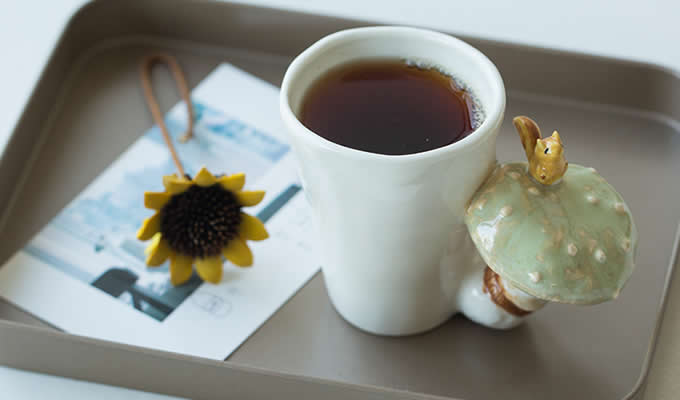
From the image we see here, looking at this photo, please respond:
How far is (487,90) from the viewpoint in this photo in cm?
53

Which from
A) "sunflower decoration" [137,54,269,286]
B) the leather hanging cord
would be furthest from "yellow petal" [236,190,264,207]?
the leather hanging cord

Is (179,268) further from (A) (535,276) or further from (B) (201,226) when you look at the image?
(A) (535,276)

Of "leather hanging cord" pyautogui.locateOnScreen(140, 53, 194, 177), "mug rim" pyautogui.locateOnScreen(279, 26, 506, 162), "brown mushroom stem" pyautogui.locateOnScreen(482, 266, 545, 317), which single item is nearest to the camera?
"mug rim" pyautogui.locateOnScreen(279, 26, 506, 162)

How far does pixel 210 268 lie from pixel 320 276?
10cm

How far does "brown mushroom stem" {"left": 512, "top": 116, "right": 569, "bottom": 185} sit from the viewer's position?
50 centimetres

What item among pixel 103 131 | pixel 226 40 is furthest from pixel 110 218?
pixel 226 40

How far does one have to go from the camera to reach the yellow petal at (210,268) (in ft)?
2.19

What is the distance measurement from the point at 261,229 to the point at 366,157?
21cm

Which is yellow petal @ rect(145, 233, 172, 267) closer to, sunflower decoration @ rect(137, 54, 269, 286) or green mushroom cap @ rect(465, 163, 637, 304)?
sunflower decoration @ rect(137, 54, 269, 286)

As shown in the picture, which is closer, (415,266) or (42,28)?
(415,266)

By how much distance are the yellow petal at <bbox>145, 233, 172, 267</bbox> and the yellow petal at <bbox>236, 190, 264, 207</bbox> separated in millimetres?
74

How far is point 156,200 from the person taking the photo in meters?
0.63

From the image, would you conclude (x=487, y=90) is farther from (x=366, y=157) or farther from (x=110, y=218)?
(x=110, y=218)

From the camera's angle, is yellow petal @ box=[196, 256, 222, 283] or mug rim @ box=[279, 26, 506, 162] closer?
mug rim @ box=[279, 26, 506, 162]
